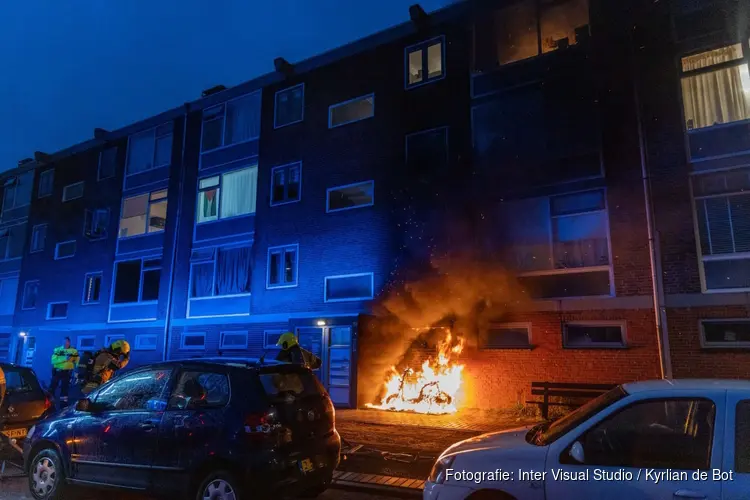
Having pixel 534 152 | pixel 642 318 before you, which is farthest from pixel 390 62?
pixel 642 318

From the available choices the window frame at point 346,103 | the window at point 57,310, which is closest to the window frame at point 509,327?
the window frame at point 346,103

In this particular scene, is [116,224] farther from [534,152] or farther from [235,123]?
[534,152]

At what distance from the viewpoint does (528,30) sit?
1353 centimetres

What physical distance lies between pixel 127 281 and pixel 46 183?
903cm

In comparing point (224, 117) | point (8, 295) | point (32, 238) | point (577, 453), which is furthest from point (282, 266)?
point (8, 295)

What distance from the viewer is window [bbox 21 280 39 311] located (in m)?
23.4

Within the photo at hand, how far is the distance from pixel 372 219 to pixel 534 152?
4.89 m

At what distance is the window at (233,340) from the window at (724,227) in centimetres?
1308

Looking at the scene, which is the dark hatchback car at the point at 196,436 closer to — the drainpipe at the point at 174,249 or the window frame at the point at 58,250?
the drainpipe at the point at 174,249

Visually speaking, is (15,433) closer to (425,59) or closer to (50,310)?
(425,59)

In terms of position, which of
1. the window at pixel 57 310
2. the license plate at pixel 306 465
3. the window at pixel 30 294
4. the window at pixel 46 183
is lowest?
the license plate at pixel 306 465

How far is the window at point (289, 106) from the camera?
17.4 m

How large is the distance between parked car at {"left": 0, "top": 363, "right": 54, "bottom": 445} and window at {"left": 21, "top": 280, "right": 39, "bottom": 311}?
17.6m

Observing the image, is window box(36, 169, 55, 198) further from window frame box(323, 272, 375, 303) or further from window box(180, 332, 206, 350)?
window frame box(323, 272, 375, 303)
